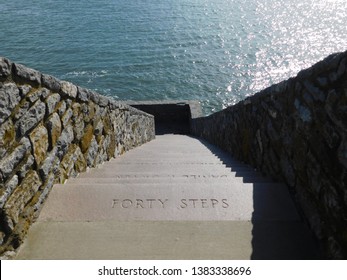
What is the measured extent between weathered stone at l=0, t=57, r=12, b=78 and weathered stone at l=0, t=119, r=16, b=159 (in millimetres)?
297

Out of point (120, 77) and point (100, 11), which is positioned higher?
point (100, 11)

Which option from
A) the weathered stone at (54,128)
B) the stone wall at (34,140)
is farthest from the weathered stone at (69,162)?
the weathered stone at (54,128)

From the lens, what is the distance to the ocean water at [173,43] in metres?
26.6

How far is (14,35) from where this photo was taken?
107 ft

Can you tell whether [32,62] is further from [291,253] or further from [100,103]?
[291,253]

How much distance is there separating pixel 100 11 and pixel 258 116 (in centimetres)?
4507

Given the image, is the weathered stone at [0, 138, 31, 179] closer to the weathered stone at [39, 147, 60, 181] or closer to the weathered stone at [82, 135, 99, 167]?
the weathered stone at [39, 147, 60, 181]

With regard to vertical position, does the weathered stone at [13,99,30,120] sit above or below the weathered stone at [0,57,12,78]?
below

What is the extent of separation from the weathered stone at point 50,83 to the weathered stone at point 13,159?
1.84ft

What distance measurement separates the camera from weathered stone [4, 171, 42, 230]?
2.11 m

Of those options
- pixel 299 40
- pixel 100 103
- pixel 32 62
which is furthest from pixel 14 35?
pixel 100 103

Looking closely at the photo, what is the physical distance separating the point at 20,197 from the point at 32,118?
1.96 ft

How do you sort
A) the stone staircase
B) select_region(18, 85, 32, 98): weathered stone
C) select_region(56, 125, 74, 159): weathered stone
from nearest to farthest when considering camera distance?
the stone staircase
select_region(18, 85, 32, 98): weathered stone
select_region(56, 125, 74, 159): weathered stone

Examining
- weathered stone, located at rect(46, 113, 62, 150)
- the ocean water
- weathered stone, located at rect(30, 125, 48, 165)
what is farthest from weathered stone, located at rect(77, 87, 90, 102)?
the ocean water
